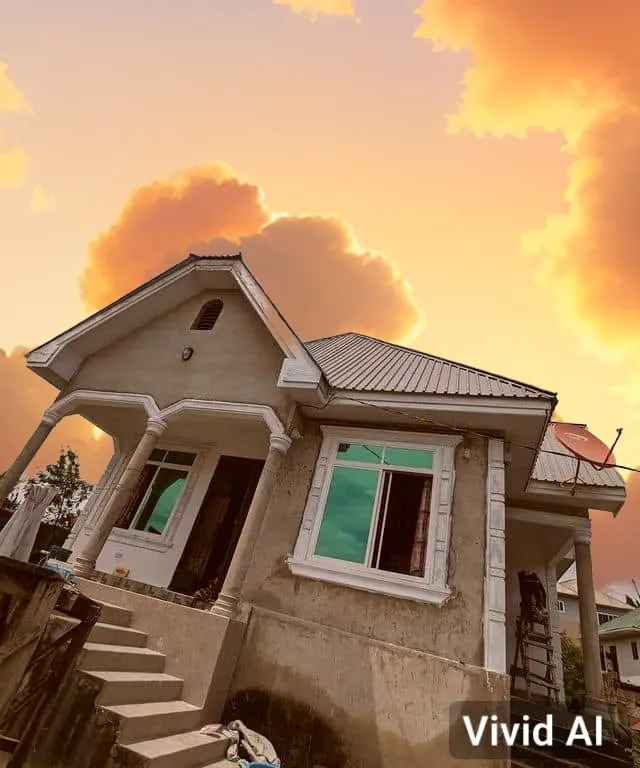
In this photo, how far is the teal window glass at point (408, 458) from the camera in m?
7.42

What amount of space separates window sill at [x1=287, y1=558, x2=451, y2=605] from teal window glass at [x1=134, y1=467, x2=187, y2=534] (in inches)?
163

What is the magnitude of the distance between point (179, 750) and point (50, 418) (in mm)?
7447

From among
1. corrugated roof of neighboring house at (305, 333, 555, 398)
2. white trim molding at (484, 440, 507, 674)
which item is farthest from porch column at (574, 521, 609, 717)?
corrugated roof of neighboring house at (305, 333, 555, 398)

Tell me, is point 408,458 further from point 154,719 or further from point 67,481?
point 67,481

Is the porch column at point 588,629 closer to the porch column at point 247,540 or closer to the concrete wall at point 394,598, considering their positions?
the concrete wall at point 394,598

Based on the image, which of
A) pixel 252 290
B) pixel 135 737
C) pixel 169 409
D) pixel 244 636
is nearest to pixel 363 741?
pixel 244 636

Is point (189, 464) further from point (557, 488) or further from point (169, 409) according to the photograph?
point (557, 488)

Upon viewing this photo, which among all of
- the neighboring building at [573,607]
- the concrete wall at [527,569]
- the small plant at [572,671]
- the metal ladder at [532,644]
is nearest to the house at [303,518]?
the concrete wall at [527,569]

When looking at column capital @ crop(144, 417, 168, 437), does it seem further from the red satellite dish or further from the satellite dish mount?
the red satellite dish

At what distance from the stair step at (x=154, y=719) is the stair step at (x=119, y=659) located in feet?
1.66

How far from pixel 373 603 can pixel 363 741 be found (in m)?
1.66

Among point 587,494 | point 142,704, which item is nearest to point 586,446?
point 587,494

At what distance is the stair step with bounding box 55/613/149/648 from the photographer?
16.7ft

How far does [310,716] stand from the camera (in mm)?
5738
